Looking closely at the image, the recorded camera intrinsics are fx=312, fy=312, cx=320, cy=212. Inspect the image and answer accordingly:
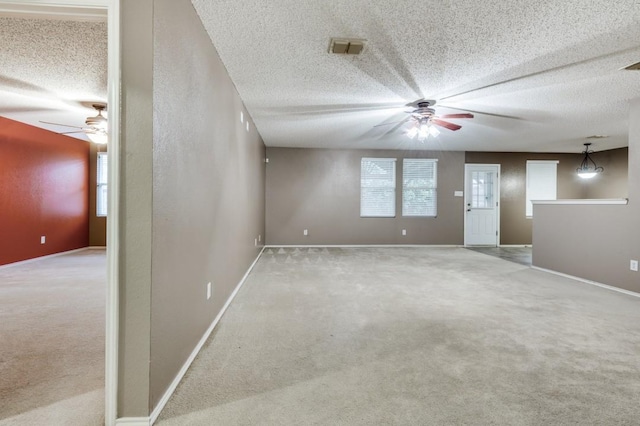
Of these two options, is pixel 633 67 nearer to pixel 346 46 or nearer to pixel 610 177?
pixel 346 46

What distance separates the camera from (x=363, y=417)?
4.91ft

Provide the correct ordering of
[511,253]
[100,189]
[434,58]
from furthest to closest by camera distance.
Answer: [100,189] < [511,253] < [434,58]

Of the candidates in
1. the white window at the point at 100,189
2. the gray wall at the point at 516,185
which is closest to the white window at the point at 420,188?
the gray wall at the point at 516,185

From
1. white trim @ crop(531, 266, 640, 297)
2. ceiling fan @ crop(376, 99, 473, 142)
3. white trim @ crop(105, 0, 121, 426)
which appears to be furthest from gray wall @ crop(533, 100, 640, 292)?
white trim @ crop(105, 0, 121, 426)

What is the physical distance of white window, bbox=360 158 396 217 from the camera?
759cm

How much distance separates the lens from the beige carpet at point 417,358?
5.07 feet

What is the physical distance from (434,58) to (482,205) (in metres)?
5.92

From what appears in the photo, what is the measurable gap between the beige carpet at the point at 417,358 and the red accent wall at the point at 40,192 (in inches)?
183

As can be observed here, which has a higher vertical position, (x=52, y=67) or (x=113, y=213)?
(x=52, y=67)

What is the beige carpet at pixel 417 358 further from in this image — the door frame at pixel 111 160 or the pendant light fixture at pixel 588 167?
the pendant light fixture at pixel 588 167

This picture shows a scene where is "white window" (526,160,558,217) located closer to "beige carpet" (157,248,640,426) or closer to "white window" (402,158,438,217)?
"white window" (402,158,438,217)

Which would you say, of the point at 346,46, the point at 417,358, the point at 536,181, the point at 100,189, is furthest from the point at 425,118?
the point at 100,189

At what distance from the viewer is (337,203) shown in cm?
752

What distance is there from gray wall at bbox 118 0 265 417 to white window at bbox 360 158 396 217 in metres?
5.42
